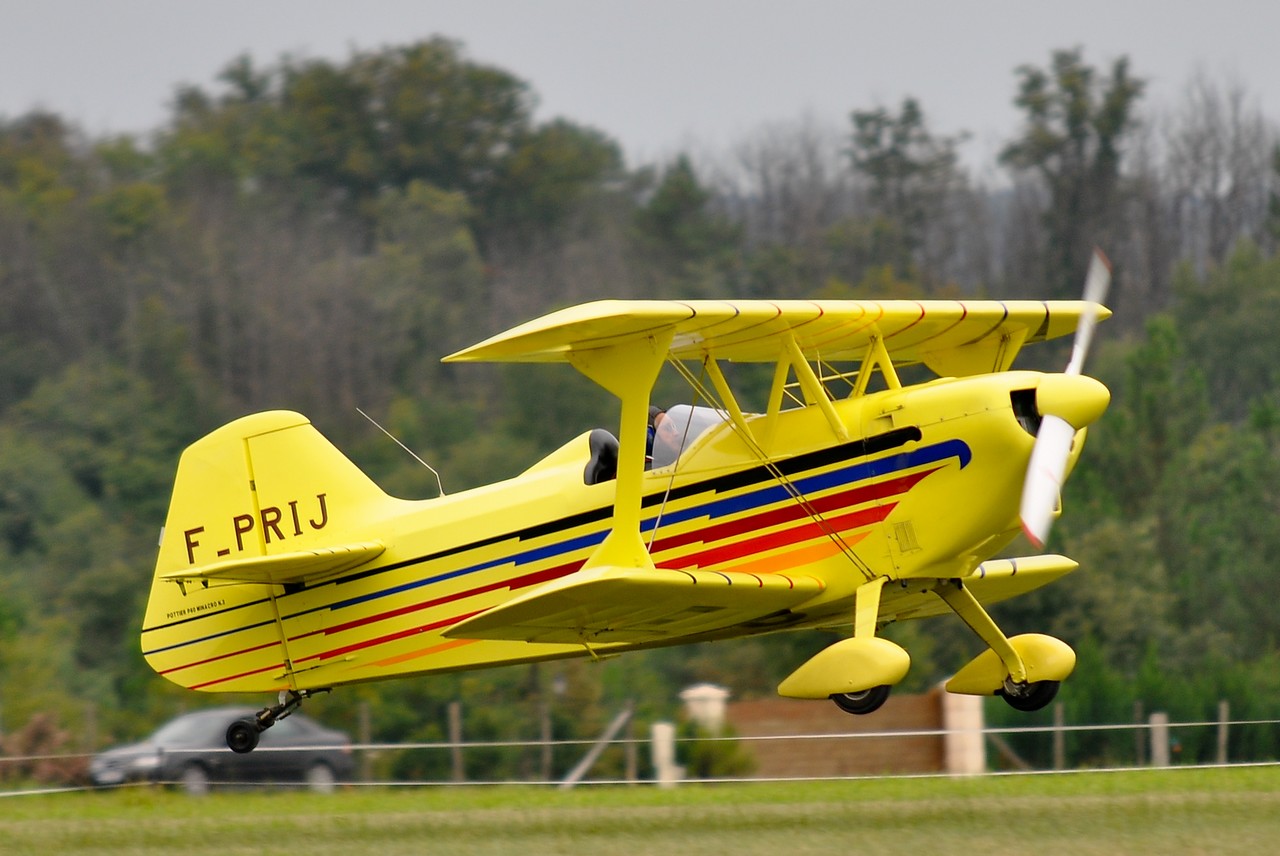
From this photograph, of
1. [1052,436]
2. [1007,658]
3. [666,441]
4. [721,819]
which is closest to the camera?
[1052,436]

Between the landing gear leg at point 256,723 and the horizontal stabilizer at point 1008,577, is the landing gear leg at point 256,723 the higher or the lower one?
the lower one

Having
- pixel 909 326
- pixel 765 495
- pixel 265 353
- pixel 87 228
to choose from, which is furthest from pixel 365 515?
pixel 87 228

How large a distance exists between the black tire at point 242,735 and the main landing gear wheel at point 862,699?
437 centimetres

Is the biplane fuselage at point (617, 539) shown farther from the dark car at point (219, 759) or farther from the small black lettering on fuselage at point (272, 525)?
the dark car at point (219, 759)

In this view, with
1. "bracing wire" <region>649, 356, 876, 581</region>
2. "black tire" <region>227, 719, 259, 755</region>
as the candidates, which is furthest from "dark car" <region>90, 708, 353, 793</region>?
"bracing wire" <region>649, 356, 876, 581</region>

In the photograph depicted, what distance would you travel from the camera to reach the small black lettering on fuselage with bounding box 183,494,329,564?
42.0 feet

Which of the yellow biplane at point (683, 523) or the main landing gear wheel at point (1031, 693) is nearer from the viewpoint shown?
the yellow biplane at point (683, 523)

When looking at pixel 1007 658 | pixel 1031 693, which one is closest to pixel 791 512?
pixel 1007 658

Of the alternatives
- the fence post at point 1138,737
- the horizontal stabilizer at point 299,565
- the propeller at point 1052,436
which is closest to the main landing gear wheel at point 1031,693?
the propeller at point 1052,436

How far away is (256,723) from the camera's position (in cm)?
1249

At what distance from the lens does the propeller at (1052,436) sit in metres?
9.82

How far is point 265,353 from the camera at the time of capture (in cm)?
5744

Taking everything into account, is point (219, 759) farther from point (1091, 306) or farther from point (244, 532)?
point (1091, 306)

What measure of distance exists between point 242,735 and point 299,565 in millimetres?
1302
